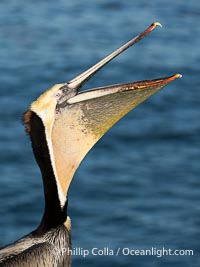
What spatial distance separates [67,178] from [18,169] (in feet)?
14.7

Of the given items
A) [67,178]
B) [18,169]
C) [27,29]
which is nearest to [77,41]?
[27,29]

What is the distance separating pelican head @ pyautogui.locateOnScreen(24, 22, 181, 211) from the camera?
6.79m

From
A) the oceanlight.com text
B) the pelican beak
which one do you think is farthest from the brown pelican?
the oceanlight.com text

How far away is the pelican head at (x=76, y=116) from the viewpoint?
679 centimetres

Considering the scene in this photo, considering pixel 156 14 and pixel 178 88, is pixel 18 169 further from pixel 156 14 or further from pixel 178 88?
pixel 156 14

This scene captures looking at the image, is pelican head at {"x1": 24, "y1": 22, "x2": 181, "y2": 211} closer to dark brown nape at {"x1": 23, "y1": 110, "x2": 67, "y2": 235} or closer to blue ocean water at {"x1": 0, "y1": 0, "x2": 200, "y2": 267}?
dark brown nape at {"x1": 23, "y1": 110, "x2": 67, "y2": 235}

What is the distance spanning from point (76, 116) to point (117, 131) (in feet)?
17.3

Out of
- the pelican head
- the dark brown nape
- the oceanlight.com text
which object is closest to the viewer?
the dark brown nape

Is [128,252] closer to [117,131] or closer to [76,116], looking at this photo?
[117,131]

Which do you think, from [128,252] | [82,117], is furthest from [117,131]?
[82,117]

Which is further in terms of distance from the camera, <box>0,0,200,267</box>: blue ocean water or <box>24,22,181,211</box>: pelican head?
<box>0,0,200,267</box>: blue ocean water

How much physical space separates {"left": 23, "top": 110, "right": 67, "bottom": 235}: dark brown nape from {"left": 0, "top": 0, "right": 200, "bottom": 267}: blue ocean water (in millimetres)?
3035

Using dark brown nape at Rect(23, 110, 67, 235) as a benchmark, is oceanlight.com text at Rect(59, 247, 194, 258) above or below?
above

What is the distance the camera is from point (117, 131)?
12141mm
